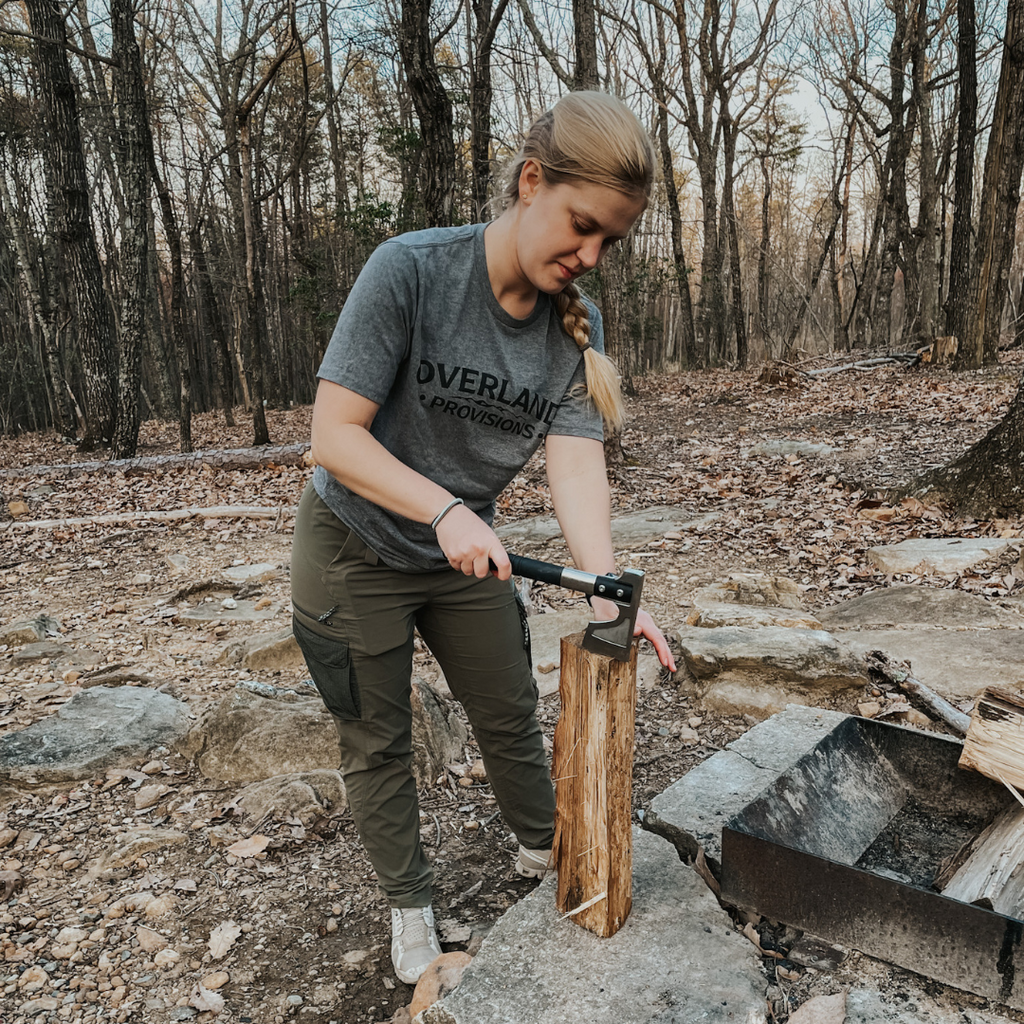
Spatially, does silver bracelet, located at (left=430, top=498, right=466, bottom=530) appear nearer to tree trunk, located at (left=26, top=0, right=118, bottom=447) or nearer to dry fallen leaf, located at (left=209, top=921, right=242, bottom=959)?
dry fallen leaf, located at (left=209, top=921, right=242, bottom=959)

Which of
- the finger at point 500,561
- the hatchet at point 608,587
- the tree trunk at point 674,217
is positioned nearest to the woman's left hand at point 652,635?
the hatchet at point 608,587

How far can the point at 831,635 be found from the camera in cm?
405

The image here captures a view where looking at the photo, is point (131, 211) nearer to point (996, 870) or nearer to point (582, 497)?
point (582, 497)

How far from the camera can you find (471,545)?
68.0 inches

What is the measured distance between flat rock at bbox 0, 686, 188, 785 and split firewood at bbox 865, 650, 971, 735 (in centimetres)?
341

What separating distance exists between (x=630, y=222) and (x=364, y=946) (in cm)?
233

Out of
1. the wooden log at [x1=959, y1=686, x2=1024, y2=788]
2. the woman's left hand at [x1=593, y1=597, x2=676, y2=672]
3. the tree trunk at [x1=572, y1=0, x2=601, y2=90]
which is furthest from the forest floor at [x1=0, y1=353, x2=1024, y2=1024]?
the tree trunk at [x1=572, y1=0, x2=601, y2=90]

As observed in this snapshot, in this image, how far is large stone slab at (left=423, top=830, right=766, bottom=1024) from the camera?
178 centimetres

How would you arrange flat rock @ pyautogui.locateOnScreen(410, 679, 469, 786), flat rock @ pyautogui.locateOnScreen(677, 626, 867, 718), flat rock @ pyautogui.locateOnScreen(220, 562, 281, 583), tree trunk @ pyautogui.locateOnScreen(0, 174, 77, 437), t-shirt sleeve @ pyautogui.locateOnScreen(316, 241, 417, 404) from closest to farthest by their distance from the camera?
t-shirt sleeve @ pyautogui.locateOnScreen(316, 241, 417, 404)
flat rock @ pyautogui.locateOnScreen(410, 679, 469, 786)
flat rock @ pyautogui.locateOnScreen(677, 626, 867, 718)
flat rock @ pyautogui.locateOnScreen(220, 562, 281, 583)
tree trunk @ pyautogui.locateOnScreen(0, 174, 77, 437)

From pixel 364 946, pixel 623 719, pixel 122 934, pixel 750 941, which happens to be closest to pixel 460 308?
pixel 623 719

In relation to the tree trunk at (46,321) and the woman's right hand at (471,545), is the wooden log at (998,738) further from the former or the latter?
the tree trunk at (46,321)

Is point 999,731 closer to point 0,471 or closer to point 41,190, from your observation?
point 0,471

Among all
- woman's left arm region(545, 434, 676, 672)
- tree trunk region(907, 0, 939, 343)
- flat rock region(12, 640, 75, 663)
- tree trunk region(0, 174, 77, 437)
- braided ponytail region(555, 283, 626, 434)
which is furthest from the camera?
tree trunk region(907, 0, 939, 343)

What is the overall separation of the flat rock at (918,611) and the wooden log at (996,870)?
2193 mm
